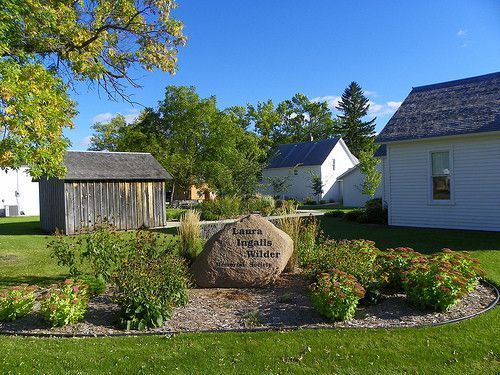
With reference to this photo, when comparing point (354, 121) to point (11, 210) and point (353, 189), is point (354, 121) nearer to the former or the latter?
point (353, 189)

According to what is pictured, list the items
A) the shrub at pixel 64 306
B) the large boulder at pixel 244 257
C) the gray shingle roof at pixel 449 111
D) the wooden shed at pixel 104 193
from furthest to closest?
the wooden shed at pixel 104 193 < the gray shingle roof at pixel 449 111 < the large boulder at pixel 244 257 < the shrub at pixel 64 306

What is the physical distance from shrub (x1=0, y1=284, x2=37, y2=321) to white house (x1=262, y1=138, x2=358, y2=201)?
1302 inches

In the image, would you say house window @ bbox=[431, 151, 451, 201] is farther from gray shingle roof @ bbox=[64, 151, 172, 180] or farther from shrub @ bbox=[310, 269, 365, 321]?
gray shingle roof @ bbox=[64, 151, 172, 180]

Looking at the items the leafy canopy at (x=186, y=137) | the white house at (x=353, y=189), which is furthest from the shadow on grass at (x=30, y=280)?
the white house at (x=353, y=189)

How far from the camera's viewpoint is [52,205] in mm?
→ 19141

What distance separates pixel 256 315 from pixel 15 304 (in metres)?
3.11

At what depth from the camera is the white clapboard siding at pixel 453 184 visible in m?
14.0

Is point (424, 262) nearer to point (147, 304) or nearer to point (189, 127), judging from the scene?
point (147, 304)

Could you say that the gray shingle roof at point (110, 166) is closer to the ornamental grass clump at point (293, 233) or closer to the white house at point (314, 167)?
the ornamental grass clump at point (293, 233)

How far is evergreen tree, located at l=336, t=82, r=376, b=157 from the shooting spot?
59.6m

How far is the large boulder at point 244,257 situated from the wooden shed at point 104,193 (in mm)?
10621

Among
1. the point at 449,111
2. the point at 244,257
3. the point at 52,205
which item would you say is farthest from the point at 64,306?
the point at 52,205

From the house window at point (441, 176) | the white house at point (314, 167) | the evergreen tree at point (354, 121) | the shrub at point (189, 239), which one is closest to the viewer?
the shrub at point (189, 239)

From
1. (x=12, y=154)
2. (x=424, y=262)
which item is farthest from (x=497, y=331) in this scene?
(x=12, y=154)
